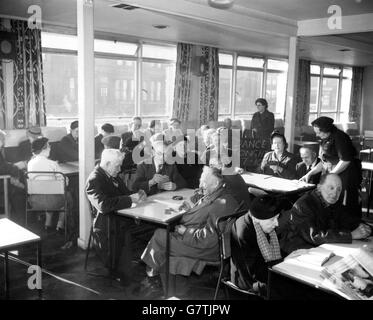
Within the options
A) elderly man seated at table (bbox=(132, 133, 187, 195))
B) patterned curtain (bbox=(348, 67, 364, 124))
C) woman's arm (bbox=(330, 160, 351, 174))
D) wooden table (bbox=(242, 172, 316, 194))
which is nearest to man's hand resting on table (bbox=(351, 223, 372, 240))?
wooden table (bbox=(242, 172, 316, 194))

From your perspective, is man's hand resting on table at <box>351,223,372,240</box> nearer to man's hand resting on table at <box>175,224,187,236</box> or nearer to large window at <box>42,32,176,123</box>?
man's hand resting on table at <box>175,224,187,236</box>

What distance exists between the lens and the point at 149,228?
4336 millimetres

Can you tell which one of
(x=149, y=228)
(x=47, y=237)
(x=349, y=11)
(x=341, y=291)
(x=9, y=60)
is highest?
(x=349, y=11)

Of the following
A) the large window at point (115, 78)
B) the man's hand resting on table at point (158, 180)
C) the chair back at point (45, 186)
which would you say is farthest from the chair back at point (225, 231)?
the large window at point (115, 78)

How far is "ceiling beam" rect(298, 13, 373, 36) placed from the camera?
21.5ft

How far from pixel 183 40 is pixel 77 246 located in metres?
6.32

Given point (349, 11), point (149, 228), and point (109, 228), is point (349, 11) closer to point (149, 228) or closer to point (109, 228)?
point (149, 228)

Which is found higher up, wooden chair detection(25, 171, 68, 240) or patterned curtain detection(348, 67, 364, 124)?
patterned curtain detection(348, 67, 364, 124)

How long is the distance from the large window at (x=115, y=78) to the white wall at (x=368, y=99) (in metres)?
9.63

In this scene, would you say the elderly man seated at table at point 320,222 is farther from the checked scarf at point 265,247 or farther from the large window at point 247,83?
the large window at point 247,83

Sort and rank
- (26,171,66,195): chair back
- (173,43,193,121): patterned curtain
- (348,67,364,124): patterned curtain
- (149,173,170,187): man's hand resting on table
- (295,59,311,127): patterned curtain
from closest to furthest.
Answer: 1. (26,171,66,195): chair back
2. (149,173,170,187): man's hand resting on table
3. (173,43,193,121): patterned curtain
4. (295,59,311,127): patterned curtain
5. (348,67,364,124): patterned curtain

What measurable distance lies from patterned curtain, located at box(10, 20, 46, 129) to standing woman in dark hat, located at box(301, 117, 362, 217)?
5206mm

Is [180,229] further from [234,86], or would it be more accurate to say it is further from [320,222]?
[234,86]
